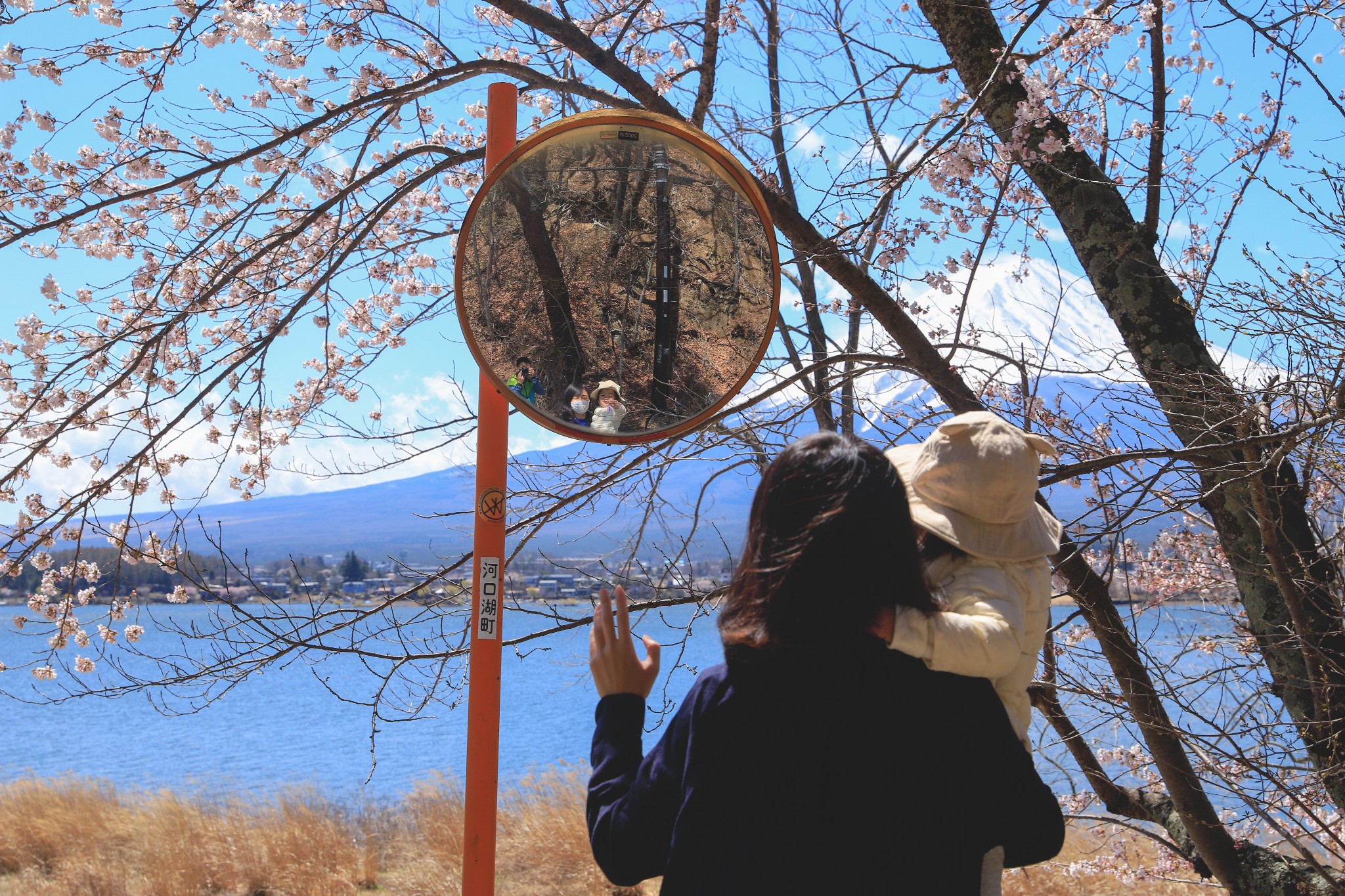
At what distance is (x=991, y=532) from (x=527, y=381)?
118 centimetres

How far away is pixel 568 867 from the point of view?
8789 mm

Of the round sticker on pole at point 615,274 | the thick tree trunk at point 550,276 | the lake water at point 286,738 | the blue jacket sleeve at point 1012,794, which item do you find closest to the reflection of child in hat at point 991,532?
the blue jacket sleeve at point 1012,794

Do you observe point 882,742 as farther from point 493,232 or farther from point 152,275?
point 152,275

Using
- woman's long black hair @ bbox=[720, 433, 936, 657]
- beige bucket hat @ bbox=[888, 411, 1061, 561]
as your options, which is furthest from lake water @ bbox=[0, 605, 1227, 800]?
woman's long black hair @ bbox=[720, 433, 936, 657]

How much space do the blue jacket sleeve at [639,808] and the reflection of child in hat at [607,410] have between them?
1098 millimetres

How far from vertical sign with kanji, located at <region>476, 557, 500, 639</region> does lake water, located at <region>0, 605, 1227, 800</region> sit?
10.3 m

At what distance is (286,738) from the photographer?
23.5 meters

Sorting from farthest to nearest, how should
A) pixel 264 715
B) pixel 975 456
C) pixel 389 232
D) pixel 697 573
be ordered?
pixel 264 715 → pixel 389 232 → pixel 697 573 → pixel 975 456

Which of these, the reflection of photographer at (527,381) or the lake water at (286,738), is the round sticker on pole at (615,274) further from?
the lake water at (286,738)

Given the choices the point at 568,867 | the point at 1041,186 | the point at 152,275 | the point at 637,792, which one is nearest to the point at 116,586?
the point at 152,275

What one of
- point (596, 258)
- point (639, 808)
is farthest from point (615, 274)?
point (639, 808)

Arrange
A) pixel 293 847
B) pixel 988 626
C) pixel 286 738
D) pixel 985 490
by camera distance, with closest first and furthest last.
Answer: pixel 988 626
pixel 985 490
pixel 293 847
pixel 286 738

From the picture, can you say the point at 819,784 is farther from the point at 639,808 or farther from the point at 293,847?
the point at 293,847

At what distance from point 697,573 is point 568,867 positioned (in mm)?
5304
